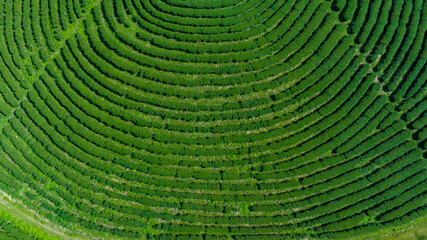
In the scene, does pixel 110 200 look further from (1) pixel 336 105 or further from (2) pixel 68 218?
(1) pixel 336 105

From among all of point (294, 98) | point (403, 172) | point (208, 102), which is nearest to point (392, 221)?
point (403, 172)

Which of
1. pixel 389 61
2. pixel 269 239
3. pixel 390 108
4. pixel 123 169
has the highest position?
pixel 389 61

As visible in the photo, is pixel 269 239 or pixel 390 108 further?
pixel 390 108

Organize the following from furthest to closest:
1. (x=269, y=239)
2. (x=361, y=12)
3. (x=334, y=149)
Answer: (x=361, y=12) < (x=334, y=149) < (x=269, y=239)

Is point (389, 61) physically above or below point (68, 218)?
above

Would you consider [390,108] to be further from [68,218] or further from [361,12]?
[68,218]

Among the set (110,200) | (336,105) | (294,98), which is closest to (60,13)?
(110,200)

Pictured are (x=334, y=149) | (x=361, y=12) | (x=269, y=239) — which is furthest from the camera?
(x=361, y=12)
